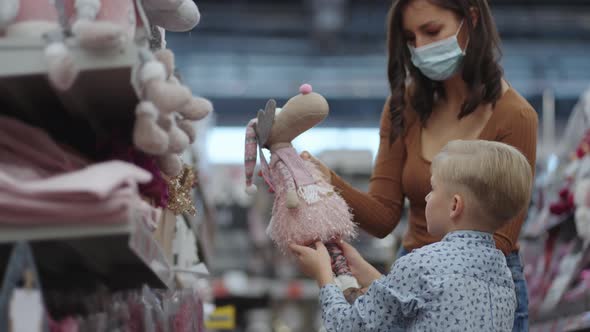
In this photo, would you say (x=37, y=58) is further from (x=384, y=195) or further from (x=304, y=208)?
(x=384, y=195)

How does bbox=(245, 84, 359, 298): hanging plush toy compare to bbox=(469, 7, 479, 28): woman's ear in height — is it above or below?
below

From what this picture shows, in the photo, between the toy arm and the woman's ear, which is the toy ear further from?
the woman's ear

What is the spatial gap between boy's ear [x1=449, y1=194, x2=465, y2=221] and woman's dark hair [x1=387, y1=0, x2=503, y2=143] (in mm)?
607

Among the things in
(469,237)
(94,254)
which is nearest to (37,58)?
(94,254)

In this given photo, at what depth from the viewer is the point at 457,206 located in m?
1.87

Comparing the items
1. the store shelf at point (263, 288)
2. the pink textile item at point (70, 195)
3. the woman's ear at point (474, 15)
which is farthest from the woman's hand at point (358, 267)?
the store shelf at point (263, 288)

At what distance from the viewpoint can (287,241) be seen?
2.18 meters

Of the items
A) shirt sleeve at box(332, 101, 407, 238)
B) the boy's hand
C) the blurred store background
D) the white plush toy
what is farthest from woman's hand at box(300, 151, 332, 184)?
the blurred store background

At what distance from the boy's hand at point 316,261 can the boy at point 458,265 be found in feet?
0.40

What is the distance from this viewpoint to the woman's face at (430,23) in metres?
2.46

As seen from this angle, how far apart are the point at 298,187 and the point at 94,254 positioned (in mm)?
665

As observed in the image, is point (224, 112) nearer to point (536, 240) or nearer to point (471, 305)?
point (536, 240)

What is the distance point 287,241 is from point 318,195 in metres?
0.14

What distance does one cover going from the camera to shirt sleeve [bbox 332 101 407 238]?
2479mm
